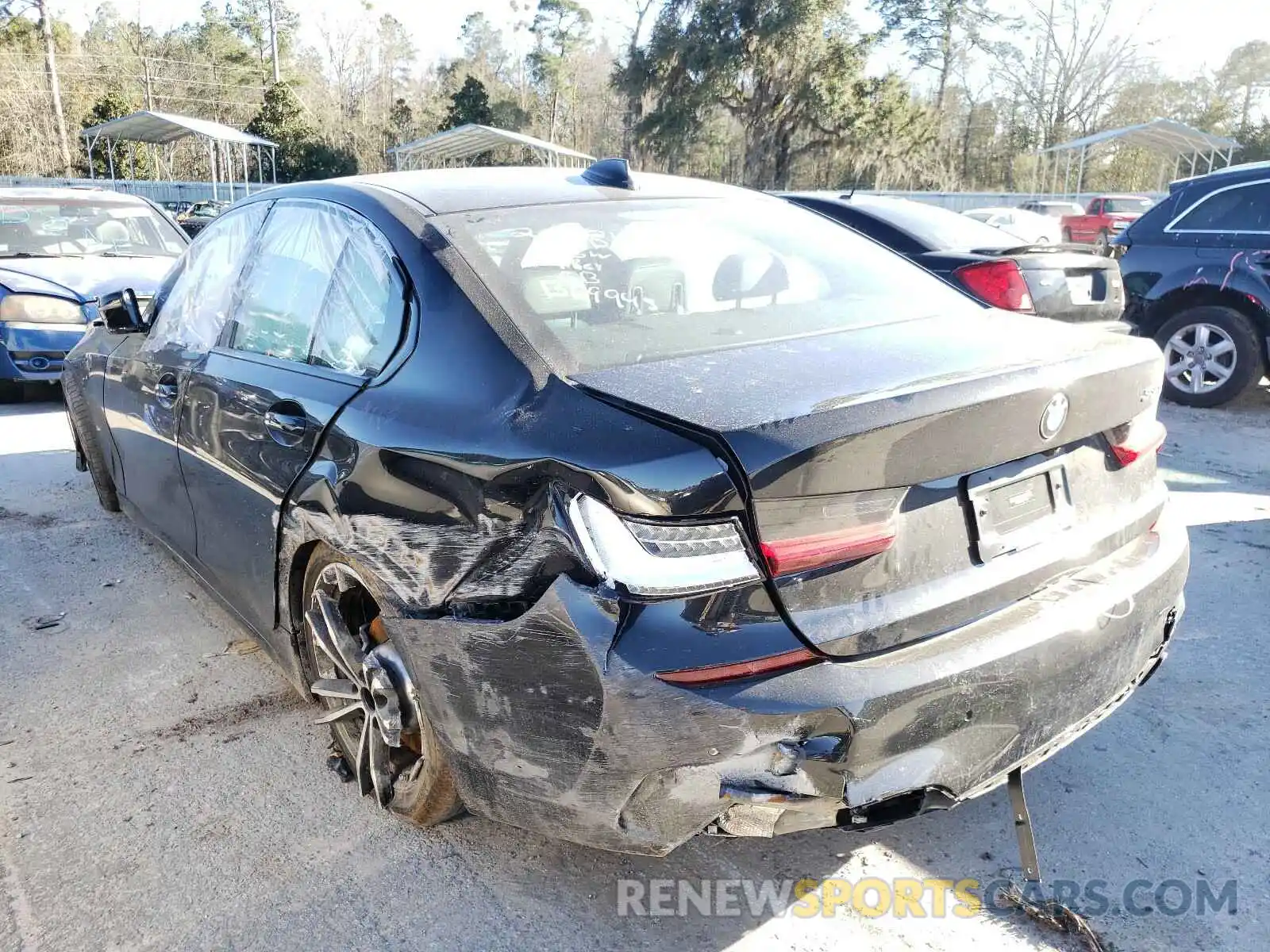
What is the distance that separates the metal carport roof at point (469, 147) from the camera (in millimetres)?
27047

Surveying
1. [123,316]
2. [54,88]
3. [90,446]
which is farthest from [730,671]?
[54,88]

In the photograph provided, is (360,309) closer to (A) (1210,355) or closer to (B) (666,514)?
(B) (666,514)

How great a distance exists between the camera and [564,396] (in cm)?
191

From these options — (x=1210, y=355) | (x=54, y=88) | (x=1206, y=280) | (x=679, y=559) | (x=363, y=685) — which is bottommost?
(x=363, y=685)

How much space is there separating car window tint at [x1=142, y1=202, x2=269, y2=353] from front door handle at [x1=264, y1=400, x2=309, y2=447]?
72cm

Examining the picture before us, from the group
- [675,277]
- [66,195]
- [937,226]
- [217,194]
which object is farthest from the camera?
[217,194]

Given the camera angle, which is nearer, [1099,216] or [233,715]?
[233,715]

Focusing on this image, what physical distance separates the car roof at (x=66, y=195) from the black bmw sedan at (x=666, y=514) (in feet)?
22.8

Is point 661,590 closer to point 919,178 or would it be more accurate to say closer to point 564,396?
point 564,396

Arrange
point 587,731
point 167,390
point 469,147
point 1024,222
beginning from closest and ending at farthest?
point 587,731
point 167,390
point 1024,222
point 469,147

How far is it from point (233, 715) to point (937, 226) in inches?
211

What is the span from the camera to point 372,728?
2.45 m

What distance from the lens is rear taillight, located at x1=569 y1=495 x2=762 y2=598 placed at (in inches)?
66.7

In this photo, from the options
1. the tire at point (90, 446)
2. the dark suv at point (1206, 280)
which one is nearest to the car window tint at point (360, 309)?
the tire at point (90, 446)
